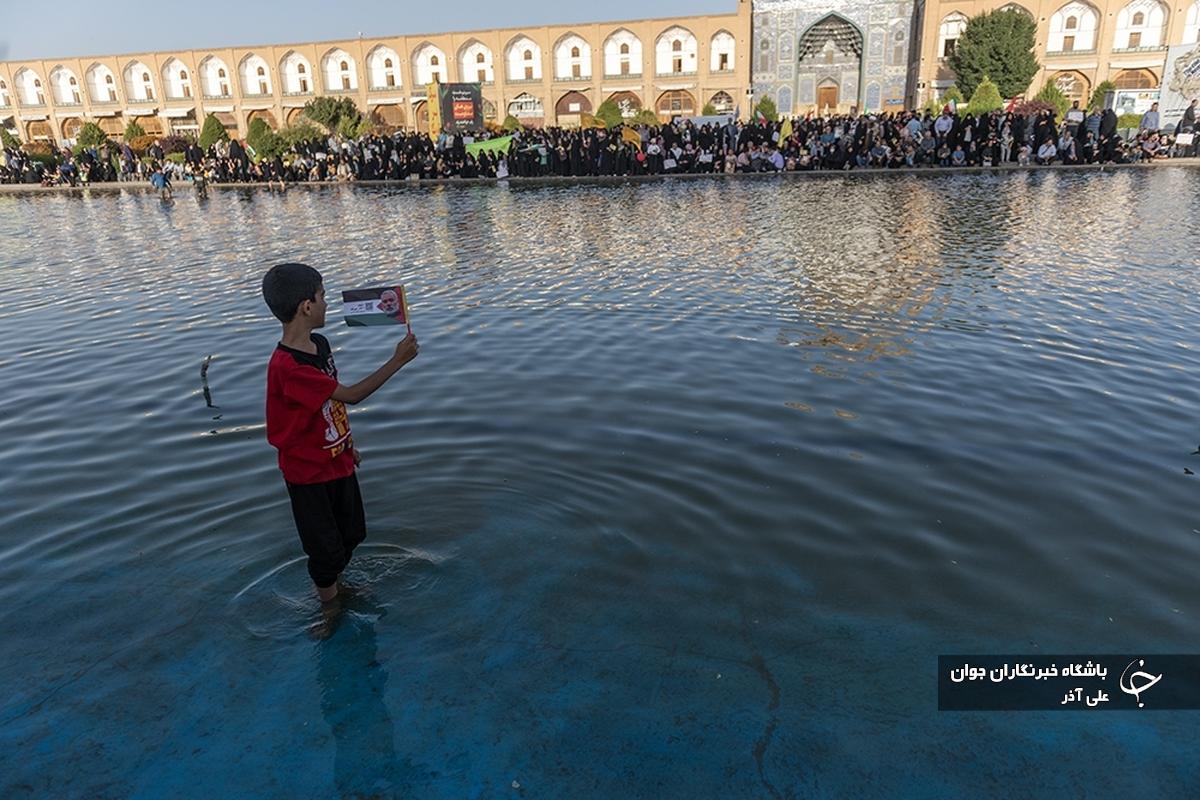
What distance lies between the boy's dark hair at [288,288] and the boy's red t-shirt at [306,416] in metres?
0.14

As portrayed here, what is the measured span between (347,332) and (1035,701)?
725 cm

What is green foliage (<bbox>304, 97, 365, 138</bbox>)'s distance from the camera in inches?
1869

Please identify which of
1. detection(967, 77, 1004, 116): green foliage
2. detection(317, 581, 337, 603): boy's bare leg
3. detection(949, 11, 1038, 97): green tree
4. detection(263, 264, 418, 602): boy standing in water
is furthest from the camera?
detection(949, 11, 1038, 97): green tree

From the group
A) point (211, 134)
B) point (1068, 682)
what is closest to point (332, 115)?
point (211, 134)

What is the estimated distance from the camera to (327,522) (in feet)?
10.6

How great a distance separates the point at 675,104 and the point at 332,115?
955 inches

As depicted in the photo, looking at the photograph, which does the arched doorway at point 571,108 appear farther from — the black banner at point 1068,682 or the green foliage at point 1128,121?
the black banner at point 1068,682

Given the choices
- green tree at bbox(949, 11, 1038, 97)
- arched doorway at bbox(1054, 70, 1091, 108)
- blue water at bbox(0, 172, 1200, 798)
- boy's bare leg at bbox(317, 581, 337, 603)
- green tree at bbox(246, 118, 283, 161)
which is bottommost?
blue water at bbox(0, 172, 1200, 798)

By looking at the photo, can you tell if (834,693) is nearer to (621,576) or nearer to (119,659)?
(621,576)

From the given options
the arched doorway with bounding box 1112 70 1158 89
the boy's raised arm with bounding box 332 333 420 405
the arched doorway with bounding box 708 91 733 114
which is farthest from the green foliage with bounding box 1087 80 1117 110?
the boy's raised arm with bounding box 332 333 420 405

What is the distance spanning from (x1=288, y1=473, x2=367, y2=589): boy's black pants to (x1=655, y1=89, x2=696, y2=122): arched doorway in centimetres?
5886

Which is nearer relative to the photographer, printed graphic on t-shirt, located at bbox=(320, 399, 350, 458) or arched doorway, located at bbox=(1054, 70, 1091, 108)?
printed graphic on t-shirt, located at bbox=(320, 399, 350, 458)

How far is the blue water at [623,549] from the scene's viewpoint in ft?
8.85

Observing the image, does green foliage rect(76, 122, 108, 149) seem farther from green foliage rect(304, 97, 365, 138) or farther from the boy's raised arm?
the boy's raised arm
